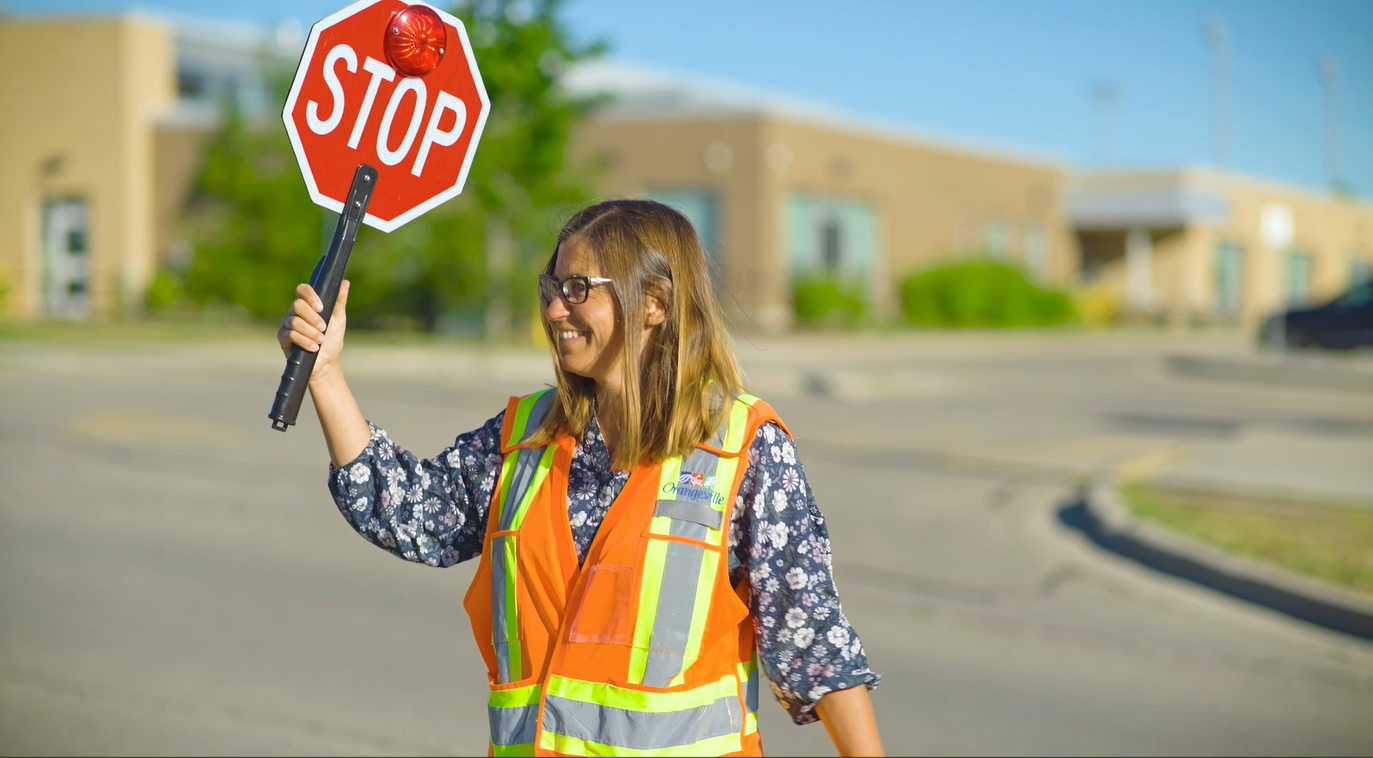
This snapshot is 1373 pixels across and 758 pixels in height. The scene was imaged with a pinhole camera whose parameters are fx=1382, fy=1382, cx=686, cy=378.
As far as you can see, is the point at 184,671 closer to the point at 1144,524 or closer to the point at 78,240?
the point at 1144,524

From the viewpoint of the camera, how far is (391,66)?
94.0 inches

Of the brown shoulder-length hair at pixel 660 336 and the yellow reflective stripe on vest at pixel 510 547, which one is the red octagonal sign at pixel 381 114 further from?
the yellow reflective stripe on vest at pixel 510 547

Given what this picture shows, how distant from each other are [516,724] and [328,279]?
0.81 metres

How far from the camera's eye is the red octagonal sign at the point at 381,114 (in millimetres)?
2340

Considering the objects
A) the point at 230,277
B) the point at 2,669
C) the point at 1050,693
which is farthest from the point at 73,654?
the point at 230,277

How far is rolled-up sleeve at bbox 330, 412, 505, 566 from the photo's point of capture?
8.20 ft

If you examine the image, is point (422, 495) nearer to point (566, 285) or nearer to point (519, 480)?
point (519, 480)

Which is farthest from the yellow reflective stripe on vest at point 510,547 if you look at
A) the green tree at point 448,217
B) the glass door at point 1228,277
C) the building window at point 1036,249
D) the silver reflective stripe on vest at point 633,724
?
the glass door at point 1228,277

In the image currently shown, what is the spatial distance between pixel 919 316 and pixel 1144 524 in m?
30.3

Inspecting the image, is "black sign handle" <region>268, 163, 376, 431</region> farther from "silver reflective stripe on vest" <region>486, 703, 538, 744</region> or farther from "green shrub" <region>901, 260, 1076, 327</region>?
"green shrub" <region>901, 260, 1076, 327</region>

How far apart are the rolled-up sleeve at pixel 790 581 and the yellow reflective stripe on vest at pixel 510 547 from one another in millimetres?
355

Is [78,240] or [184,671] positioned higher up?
[78,240]

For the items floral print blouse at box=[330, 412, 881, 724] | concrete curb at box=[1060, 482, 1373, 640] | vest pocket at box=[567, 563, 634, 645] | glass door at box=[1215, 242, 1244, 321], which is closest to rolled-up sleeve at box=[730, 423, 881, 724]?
floral print blouse at box=[330, 412, 881, 724]

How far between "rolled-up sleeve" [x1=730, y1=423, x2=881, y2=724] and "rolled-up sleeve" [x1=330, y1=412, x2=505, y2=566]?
524mm
